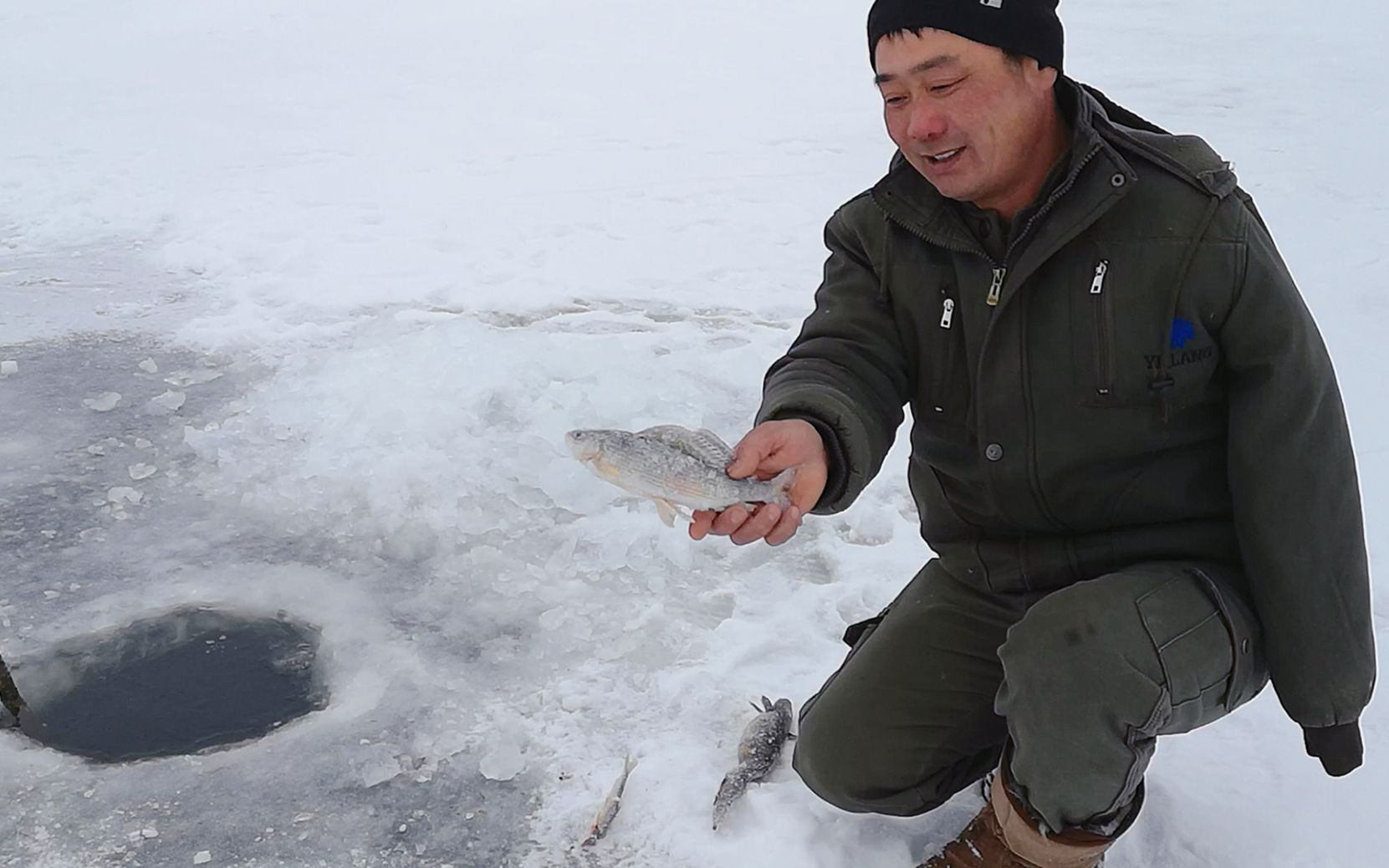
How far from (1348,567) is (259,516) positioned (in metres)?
3.41

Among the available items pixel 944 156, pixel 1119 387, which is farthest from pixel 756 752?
pixel 944 156

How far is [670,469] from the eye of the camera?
224 cm

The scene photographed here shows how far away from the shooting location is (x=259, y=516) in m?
4.27

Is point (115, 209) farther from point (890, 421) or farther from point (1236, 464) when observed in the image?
point (1236, 464)

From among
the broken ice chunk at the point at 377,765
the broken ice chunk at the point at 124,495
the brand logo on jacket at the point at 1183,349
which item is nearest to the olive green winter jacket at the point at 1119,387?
the brand logo on jacket at the point at 1183,349

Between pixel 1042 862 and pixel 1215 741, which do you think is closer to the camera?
pixel 1042 862

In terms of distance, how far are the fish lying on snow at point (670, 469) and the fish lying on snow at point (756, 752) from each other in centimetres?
89

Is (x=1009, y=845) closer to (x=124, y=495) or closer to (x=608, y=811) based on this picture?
(x=608, y=811)

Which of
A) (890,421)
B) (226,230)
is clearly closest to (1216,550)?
(890,421)

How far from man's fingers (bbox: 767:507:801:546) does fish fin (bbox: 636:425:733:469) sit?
5.8 inches

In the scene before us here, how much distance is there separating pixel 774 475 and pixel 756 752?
917 mm

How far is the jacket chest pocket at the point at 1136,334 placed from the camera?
2291 millimetres

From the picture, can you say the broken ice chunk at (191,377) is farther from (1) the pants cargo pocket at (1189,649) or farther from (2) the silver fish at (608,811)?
(1) the pants cargo pocket at (1189,649)

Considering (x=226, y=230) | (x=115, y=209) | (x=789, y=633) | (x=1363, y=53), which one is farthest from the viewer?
(x=1363, y=53)
